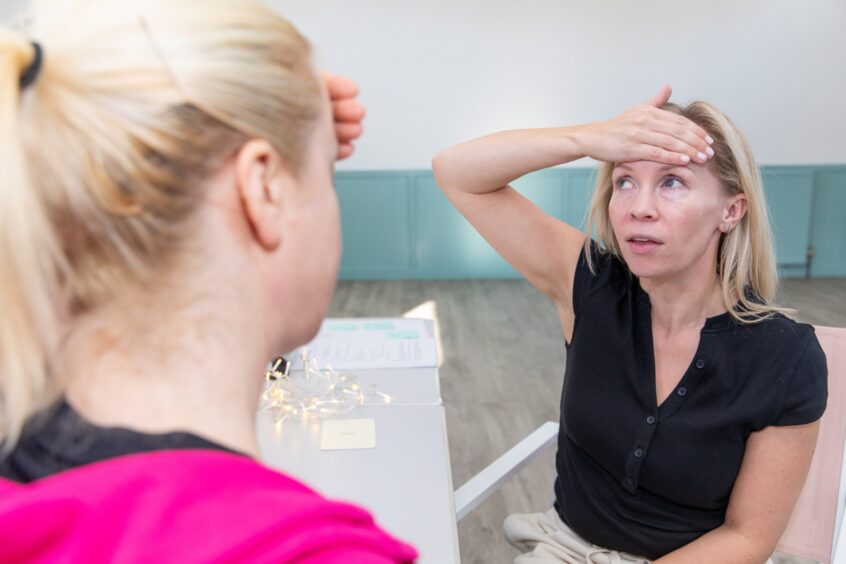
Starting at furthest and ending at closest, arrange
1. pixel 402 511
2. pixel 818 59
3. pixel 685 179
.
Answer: pixel 818 59 → pixel 685 179 → pixel 402 511

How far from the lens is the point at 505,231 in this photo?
1.65m

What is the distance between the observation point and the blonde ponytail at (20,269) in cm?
50

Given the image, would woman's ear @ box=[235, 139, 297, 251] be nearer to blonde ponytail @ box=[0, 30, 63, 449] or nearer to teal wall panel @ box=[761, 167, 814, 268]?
blonde ponytail @ box=[0, 30, 63, 449]

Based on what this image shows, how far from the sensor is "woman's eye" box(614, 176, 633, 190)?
1532mm

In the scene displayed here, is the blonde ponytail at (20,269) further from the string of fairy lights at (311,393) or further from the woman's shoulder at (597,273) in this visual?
the woman's shoulder at (597,273)

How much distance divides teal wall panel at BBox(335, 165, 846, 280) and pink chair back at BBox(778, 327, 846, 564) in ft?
14.5

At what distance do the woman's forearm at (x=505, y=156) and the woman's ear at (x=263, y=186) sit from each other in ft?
3.33

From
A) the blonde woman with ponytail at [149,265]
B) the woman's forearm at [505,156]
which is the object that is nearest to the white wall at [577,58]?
the woman's forearm at [505,156]

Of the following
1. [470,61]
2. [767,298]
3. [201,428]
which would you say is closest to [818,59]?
[470,61]

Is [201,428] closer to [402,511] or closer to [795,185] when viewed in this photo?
[402,511]

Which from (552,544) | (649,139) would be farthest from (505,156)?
(552,544)

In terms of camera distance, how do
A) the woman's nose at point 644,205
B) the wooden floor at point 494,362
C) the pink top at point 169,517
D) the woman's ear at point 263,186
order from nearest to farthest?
the pink top at point 169,517, the woman's ear at point 263,186, the woman's nose at point 644,205, the wooden floor at point 494,362

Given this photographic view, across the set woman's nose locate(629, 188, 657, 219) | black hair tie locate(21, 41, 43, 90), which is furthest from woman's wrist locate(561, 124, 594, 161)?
black hair tie locate(21, 41, 43, 90)

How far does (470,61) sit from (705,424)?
15.5 ft
